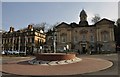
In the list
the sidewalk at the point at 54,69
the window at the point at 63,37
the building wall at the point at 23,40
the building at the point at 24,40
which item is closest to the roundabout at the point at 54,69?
the sidewalk at the point at 54,69

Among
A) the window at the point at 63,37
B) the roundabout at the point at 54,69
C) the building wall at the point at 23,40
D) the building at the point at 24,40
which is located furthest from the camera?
the building wall at the point at 23,40

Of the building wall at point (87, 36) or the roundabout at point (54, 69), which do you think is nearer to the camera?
the roundabout at point (54, 69)

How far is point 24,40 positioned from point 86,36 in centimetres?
2250

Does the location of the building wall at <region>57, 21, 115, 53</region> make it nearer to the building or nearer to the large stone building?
the large stone building

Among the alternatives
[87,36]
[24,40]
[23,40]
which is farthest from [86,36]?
[23,40]

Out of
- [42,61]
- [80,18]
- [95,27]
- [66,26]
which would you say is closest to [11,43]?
[66,26]

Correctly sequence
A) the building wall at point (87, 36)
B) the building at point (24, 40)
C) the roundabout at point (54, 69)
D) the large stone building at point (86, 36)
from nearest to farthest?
the roundabout at point (54, 69)
the building wall at point (87, 36)
the large stone building at point (86, 36)
the building at point (24, 40)

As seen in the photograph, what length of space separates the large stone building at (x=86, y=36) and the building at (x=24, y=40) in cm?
829

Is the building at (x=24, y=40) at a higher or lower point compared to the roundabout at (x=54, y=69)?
higher

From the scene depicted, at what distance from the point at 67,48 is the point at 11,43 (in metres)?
23.7

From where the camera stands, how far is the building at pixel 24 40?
6091 centimetres

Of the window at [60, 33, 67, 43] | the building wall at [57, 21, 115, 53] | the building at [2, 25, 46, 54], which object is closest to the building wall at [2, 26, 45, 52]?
the building at [2, 25, 46, 54]

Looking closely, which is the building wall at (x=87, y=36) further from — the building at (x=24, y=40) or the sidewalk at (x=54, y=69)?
the sidewalk at (x=54, y=69)

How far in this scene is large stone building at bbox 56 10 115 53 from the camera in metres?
54.3
